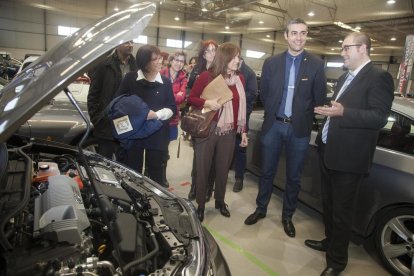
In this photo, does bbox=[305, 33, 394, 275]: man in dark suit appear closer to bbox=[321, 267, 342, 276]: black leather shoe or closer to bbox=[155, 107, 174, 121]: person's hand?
bbox=[321, 267, 342, 276]: black leather shoe

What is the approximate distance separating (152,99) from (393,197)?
2.08 metres

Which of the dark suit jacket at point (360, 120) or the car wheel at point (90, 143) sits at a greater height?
the dark suit jacket at point (360, 120)

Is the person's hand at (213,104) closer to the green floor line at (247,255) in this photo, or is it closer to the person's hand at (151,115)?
the person's hand at (151,115)

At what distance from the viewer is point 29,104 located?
0.96m

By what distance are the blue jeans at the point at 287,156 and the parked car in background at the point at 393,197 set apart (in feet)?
1.83

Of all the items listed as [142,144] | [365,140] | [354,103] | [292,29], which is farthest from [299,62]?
[142,144]

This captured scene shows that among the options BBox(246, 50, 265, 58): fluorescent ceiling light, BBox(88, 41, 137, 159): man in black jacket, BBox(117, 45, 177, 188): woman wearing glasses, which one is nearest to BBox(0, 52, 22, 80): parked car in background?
BBox(88, 41, 137, 159): man in black jacket

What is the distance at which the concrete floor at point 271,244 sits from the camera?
2465 millimetres

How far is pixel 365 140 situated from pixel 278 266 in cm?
117

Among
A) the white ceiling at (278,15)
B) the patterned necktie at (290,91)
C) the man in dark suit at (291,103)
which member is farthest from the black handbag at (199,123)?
the white ceiling at (278,15)

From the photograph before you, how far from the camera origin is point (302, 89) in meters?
2.73

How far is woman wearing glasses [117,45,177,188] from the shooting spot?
Result: 105 inches

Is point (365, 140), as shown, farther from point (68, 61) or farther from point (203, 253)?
point (68, 61)

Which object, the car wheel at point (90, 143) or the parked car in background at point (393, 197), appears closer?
the parked car in background at point (393, 197)
